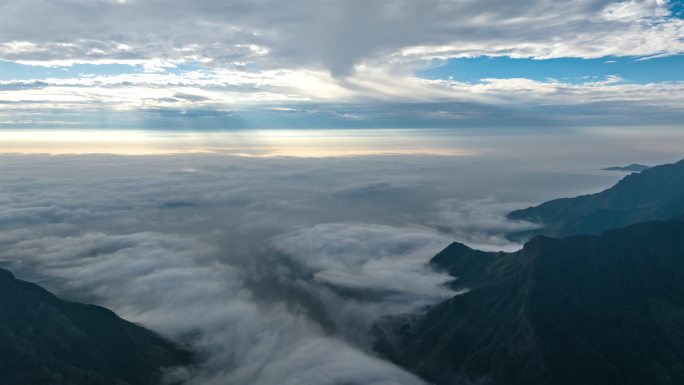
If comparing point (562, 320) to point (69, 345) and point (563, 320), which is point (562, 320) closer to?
point (563, 320)

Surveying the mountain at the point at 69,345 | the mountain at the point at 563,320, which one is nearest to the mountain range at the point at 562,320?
the mountain at the point at 563,320

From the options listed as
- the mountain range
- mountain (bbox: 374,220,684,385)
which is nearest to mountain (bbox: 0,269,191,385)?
the mountain range

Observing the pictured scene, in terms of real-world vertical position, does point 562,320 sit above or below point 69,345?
above

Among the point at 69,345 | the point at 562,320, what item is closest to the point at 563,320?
the point at 562,320

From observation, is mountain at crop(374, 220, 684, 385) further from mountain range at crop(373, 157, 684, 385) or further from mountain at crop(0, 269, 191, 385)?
mountain at crop(0, 269, 191, 385)

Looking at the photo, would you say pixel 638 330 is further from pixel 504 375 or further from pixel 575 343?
pixel 504 375

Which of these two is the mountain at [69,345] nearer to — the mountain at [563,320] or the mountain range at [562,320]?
the mountain range at [562,320]

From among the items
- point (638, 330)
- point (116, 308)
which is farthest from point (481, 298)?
point (116, 308)
